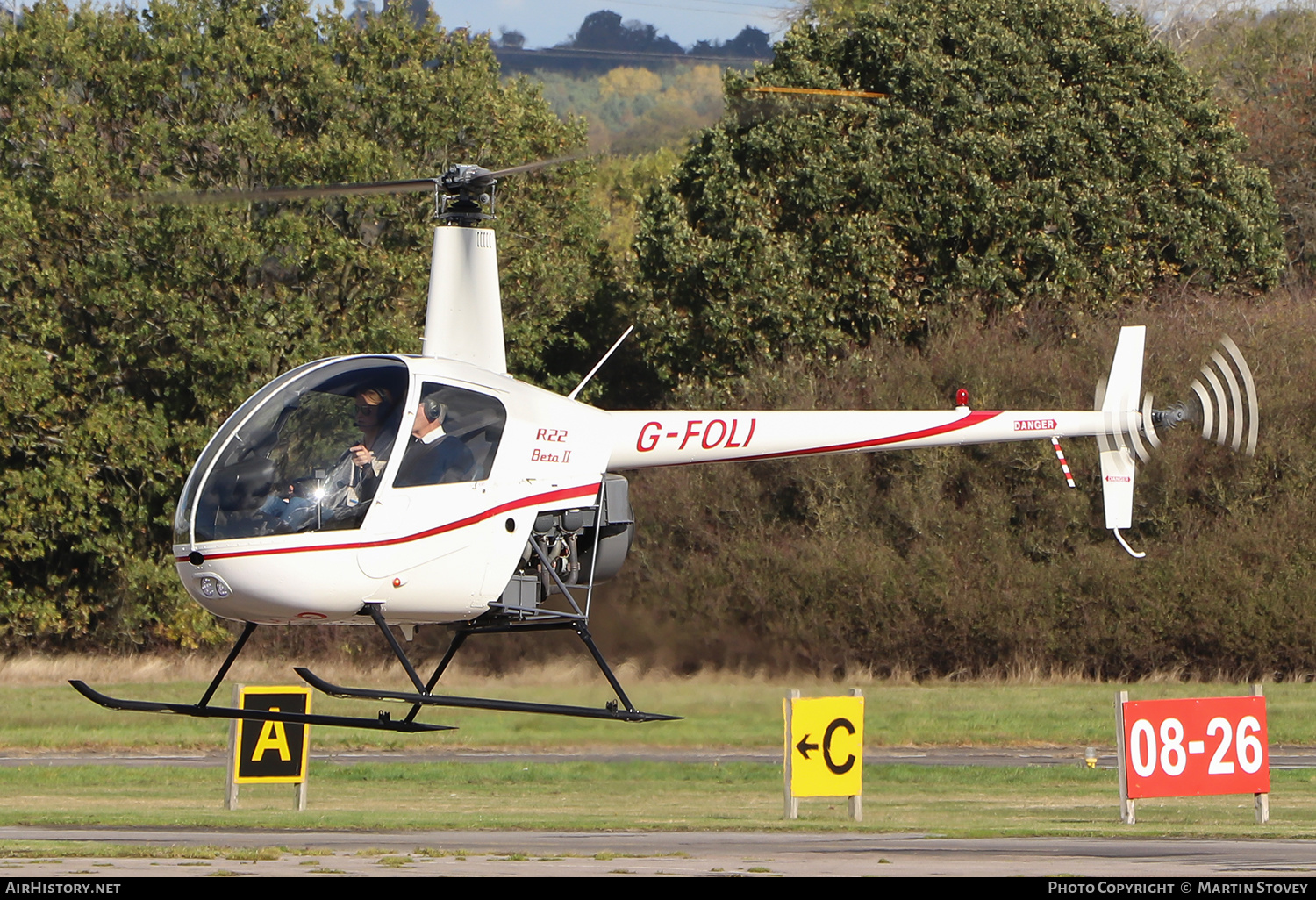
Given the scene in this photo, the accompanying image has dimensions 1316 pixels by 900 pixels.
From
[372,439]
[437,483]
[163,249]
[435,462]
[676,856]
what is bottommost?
[676,856]

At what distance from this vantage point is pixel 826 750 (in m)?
17.7

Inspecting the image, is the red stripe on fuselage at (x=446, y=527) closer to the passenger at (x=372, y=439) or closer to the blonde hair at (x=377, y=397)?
the passenger at (x=372, y=439)

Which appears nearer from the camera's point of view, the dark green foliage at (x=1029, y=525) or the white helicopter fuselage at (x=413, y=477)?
the white helicopter fuselage at (x=413, y=477)

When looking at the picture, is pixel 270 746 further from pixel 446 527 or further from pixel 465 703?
pixel 465 703

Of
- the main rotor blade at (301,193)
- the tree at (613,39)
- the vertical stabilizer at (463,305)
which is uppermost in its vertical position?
the tree at (613,39)

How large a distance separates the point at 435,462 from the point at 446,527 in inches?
19.5

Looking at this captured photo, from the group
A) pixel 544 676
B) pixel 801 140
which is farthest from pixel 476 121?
pixel 544 676

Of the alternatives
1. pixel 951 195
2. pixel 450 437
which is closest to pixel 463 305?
pixel 450 437

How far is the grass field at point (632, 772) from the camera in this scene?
17.3 metres

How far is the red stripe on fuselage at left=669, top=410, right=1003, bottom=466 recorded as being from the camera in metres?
15.1

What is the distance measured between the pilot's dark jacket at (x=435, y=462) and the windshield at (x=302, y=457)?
195 millimetres

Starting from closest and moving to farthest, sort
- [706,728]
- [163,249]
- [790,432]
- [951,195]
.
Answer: [790,432], [706,728], [163,249], [951,195]

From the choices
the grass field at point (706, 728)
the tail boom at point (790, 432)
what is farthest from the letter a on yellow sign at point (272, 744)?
the tail boom at point (790, 432)

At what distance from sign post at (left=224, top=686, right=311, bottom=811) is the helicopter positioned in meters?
5.53
